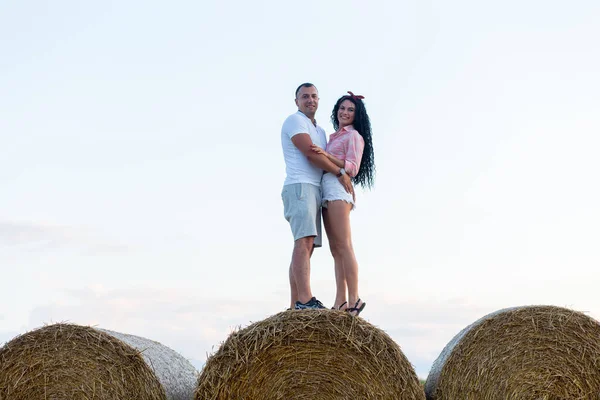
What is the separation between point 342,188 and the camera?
709cm

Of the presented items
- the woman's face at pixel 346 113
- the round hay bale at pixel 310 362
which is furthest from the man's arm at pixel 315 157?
the round hay bale at pixel 310 362

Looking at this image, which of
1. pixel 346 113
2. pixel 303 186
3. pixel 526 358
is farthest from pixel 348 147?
pixel 526 358

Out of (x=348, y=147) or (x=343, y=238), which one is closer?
(x=343, y=238)

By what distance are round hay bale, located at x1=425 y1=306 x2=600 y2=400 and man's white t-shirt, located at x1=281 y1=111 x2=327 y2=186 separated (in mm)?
1880

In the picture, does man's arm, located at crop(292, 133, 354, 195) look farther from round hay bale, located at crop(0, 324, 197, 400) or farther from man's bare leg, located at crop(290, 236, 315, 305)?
round hay bale, located at crop(0, 324, 197, 400)

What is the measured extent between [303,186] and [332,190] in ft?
0.82

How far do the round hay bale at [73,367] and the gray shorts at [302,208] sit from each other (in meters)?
1.72

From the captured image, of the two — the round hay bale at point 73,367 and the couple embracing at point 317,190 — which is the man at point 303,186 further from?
the round hay bale at point 73,367

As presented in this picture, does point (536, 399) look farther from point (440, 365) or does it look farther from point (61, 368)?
point (61, 368)

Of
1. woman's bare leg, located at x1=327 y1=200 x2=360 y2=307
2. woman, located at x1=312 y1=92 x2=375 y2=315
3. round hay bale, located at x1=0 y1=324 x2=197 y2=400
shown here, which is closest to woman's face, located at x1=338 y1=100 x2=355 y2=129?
woman, located at x1=312 y1=92 x2=375 y2=315

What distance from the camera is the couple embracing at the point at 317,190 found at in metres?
6.88

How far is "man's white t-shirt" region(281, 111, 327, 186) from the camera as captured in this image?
707cm

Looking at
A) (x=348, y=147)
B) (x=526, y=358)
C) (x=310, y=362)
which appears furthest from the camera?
(x=348, y=147)

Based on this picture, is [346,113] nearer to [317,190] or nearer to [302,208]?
[317,190]
